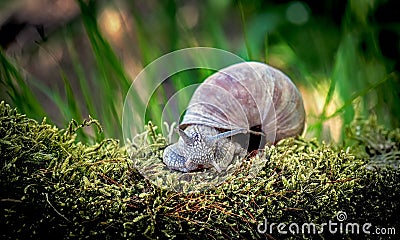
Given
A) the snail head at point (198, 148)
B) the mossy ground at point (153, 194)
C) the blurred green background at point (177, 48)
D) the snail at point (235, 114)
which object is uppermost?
the blurred green background at point (177, 48)

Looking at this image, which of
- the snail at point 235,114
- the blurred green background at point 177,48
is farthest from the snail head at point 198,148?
the blurred green background at point 177,48

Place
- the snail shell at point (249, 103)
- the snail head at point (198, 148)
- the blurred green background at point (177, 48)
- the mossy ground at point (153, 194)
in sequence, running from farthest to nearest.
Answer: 1. the blurred green background at point (177, 48)
2. the snail shell at point (249, 103)
3. the snail head at point (198, 148)
4. the mossy ground at point (153, 194)

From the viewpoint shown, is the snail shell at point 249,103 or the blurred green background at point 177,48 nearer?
the snail shell at point 249,103

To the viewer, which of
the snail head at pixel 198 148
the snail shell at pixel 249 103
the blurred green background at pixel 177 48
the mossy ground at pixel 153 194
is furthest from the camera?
the blurred green background at pixel 177 48

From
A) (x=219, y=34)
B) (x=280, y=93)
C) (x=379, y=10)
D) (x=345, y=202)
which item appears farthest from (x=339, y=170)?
(x=379, y=10)

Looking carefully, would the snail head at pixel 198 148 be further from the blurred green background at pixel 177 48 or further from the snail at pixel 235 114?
the blurred green background at pixel 177 48

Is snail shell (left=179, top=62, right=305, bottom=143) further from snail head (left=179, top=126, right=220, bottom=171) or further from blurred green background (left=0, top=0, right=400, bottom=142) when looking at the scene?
blurred green background (left=0, top=0, right=400, bottom=142)

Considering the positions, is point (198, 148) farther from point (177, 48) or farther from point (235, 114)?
point (177, 48)
